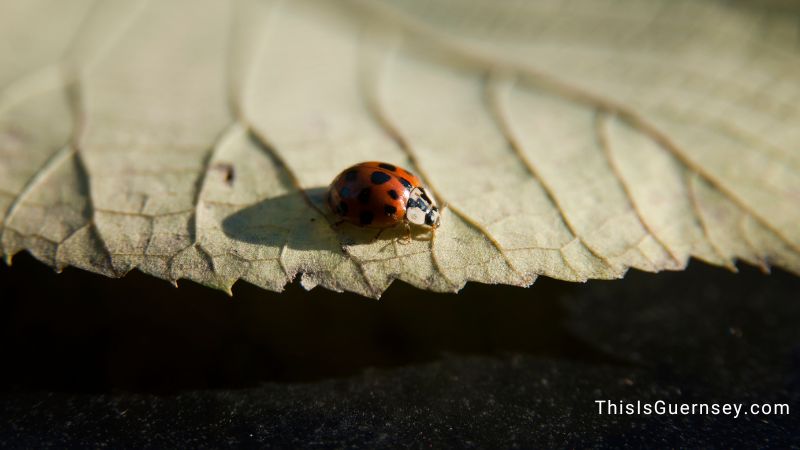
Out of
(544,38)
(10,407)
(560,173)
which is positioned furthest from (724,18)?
(10,407)

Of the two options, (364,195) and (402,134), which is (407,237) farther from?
(402,134)

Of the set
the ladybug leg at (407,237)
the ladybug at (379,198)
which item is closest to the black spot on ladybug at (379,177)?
the ladybug at (379,198)

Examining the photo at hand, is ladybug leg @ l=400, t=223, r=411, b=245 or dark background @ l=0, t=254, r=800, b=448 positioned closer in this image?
dark background @ l=0, t=254, r=800, b=448

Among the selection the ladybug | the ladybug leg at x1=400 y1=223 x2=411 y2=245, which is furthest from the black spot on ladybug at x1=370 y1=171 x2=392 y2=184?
the ladybug leg at x1=400 y1=223 x2=411 y2=245

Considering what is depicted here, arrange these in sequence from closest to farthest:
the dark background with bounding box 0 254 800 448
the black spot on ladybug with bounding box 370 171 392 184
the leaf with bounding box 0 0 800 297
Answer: the dark background with bounding box 0 254 800 448, the leaf with bounding box 0 0 800 297, the black spot on ladybug with bounding box 370 171 392 184

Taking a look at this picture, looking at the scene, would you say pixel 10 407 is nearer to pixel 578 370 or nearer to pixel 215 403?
pixel 215 403

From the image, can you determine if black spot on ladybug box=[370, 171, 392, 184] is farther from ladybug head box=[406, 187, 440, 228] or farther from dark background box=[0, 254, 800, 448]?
dark background box=[0, 254, 800, 448]

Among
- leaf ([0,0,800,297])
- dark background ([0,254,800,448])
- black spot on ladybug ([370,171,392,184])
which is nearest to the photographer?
dark background ([0,254,800,448])

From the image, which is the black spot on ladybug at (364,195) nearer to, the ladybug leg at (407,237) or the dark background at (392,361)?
the ladybug leg at (407,237)
